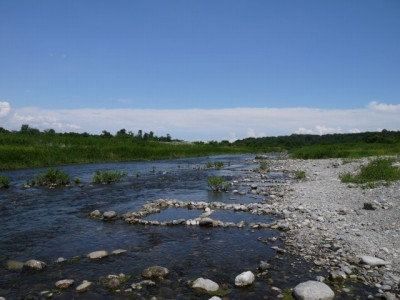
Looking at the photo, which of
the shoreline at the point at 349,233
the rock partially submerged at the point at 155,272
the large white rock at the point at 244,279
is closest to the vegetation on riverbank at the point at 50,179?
the shoreline at the point at 349,233

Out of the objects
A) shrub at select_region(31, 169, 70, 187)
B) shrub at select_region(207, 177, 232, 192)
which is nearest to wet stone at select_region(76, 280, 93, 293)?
shrub at select_region(207, 177, 232, 192)

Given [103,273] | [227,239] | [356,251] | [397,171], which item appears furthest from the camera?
[397,171]

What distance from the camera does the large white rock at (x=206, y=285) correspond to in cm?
913

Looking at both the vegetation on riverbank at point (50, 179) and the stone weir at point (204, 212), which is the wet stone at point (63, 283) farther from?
the vegetation on riverbank at point (50, 179)

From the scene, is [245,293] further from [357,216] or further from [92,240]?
[357,216]

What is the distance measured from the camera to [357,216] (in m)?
15.4

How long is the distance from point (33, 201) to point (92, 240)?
408 inches

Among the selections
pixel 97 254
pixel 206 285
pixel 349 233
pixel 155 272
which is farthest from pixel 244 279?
pixel 349 233

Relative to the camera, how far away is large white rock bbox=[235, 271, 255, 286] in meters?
9.37

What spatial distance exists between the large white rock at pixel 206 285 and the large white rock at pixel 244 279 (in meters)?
0.61

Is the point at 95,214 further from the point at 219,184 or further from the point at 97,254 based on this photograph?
the point at 219,184

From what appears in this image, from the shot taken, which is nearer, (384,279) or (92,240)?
(384,279)

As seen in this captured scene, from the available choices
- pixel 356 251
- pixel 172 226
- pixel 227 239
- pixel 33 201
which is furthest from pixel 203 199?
pixel 356 251

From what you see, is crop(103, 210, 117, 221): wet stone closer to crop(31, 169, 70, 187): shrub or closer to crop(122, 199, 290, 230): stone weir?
crop(122, 199, 290, 230): stone weir
